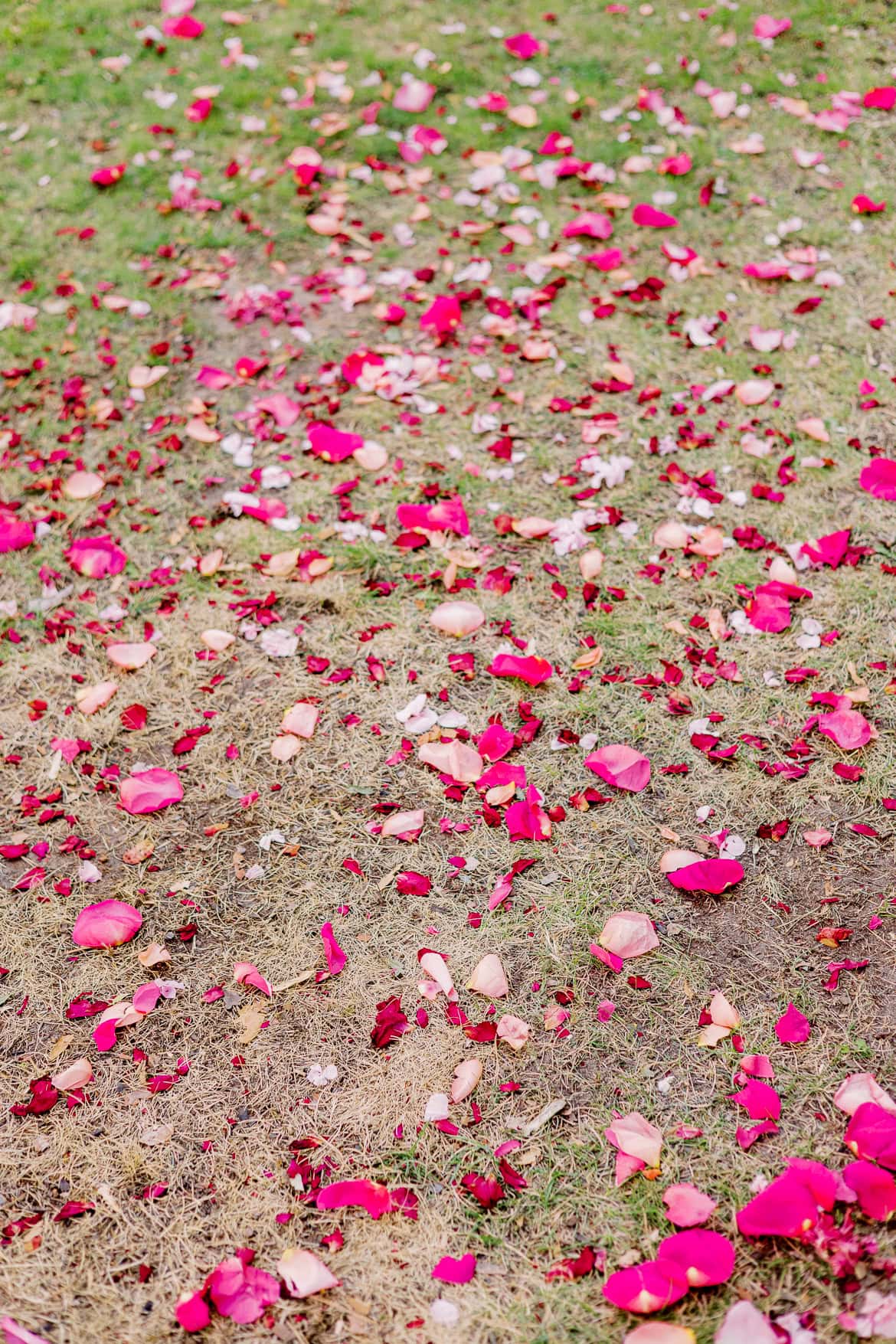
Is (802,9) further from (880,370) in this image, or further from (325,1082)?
(325,1082)

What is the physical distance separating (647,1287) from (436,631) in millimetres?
1604

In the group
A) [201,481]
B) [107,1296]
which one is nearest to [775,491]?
[201,481]

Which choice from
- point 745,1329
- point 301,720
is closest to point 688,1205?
point 745,1329

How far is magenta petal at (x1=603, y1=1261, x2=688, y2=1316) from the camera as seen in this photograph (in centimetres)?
166

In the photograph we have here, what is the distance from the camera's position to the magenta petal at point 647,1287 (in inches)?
Result: 65.2

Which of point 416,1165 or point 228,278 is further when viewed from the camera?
point 228,278

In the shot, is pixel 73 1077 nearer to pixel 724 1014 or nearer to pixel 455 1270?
pixel 455 1270

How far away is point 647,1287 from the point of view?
1667 millimetres

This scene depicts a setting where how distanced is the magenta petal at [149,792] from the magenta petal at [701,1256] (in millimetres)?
1459

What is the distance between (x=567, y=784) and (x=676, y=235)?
93.1 inches

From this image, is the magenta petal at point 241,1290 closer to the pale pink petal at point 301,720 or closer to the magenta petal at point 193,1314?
the magenta petal at point 193,1314

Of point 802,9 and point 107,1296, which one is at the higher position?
point 802,9

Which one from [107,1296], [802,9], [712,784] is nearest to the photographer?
[107,1296]

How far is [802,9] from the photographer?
14.4 ft
